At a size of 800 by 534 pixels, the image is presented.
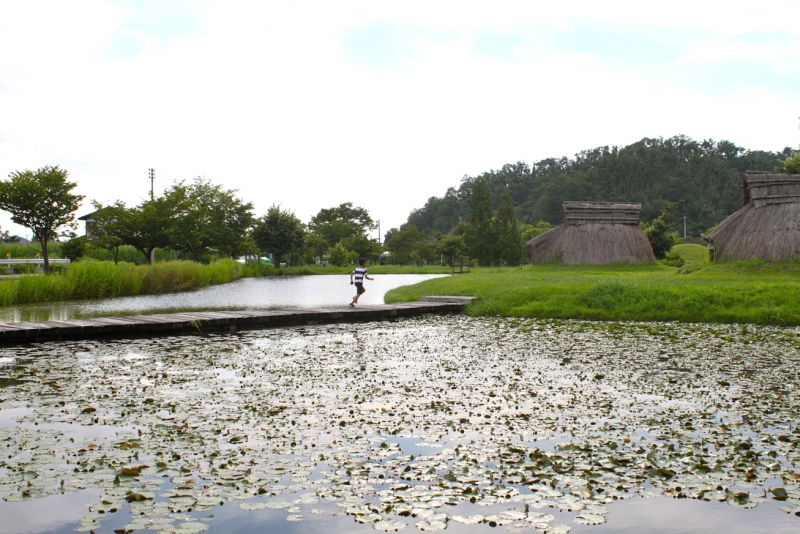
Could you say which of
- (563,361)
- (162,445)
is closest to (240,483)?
(162,445)

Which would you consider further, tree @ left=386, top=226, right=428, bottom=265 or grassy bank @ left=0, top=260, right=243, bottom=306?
tree @ left=386, top=226, right=428, bottom=265

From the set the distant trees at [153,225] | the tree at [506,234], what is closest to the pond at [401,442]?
the distant trees at [153,225]

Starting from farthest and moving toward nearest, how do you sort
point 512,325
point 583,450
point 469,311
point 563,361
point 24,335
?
point 469,311 < point 512,325 < point 24,335 < point 563,361 < point 583,450

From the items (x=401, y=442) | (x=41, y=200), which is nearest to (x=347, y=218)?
(x=41, y=200)

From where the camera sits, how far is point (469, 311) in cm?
1927

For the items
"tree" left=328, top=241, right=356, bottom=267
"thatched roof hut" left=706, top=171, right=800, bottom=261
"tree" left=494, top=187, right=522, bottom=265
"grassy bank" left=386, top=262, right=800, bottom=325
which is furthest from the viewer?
"tree" left=328, top=241, right=356, bottom=267

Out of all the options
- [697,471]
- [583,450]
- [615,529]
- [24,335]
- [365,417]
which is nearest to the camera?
[615,529]

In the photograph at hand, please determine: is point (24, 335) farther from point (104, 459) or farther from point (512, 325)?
point (512, 325)

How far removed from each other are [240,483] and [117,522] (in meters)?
0.87

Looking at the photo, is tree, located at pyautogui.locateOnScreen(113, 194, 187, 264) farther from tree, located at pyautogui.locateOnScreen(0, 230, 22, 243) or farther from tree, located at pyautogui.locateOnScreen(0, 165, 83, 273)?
tree, located at pyautogui.locateOnScreen(0, 230, 22, 243)

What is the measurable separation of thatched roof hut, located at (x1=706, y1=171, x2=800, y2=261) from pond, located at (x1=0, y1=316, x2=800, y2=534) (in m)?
16.4

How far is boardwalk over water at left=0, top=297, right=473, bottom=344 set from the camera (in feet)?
41.9

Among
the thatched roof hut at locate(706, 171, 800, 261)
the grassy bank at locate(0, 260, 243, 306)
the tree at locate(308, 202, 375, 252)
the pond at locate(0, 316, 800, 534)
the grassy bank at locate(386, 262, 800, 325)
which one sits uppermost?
the tree at locate(308, 202, 375, 252)

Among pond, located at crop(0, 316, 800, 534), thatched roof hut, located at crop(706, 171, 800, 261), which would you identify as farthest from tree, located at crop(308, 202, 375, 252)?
pond, located at crop(0, 316, 800, 534)
